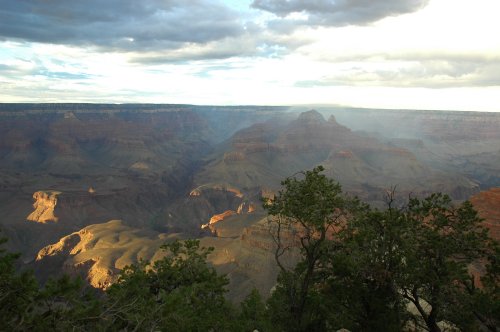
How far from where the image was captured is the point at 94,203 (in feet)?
470

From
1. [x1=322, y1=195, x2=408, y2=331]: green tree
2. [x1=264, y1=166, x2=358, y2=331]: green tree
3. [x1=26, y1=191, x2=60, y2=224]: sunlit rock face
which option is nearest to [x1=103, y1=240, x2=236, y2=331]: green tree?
[x1=264, y1=166, x2=358, y2=331]: green tree

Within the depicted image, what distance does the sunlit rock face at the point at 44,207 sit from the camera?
128250 millimetres

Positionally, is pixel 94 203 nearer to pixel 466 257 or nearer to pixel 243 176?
pixel 243 176

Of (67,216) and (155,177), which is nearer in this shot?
(67,216)

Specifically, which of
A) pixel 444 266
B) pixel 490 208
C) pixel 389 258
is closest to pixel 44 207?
pixel 490 208

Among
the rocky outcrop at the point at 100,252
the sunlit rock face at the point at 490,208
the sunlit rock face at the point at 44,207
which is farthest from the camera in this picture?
the sunlit rock face at the point at 44,207

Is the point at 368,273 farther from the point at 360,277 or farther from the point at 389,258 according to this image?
the point at 360,277

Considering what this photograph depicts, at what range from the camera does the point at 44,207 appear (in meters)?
134

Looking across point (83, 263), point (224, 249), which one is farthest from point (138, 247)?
point (224, 249)

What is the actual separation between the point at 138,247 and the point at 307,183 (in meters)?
71.2

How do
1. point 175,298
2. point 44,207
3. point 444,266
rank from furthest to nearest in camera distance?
point 44,207
point 444,266
point 175,298

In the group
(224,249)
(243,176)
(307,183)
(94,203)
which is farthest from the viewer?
(243,176)

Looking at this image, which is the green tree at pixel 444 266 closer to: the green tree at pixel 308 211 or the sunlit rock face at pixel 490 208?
the green tree at pixel 308 211

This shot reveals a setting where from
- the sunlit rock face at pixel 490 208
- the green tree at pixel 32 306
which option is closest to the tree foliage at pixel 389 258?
the green tree at pixel 32 306
